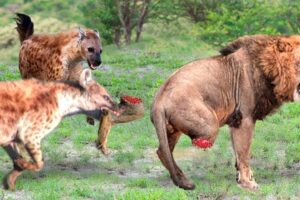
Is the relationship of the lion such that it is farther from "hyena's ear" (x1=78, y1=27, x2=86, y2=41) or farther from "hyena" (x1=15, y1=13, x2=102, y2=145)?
"hyena's ear" (x1=78, y1=27, x2=86, y2=41)

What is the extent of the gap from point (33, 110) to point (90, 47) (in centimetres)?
302

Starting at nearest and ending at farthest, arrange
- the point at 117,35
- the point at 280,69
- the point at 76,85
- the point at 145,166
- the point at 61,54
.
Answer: the point at 76,85
the point at 280,69
the point at 145,166
the point at 61,54
the point at 117,35

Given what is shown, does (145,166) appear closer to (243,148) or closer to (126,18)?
(243,148)

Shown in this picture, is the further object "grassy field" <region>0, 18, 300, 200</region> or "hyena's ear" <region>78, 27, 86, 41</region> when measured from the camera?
"hyena's ear" <region>78, 27, 86, 41</region>

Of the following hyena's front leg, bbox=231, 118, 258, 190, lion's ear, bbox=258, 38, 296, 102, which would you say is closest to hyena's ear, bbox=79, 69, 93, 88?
hyena's front leg, bbox=231, 118, 258, 190

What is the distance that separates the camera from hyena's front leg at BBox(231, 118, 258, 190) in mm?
6984

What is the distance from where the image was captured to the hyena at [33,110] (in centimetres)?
636

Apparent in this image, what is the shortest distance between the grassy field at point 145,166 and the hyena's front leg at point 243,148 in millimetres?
123

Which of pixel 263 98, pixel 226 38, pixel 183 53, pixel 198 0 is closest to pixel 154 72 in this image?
pixel 183 53

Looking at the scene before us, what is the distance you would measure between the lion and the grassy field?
0.34 m

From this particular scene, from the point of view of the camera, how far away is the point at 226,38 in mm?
25266

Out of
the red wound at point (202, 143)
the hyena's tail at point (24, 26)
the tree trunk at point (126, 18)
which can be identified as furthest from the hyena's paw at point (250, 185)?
the tree trunk at point (126, 18)

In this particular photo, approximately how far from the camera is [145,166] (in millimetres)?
7863

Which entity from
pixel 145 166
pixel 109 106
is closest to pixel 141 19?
pixel 145 166
